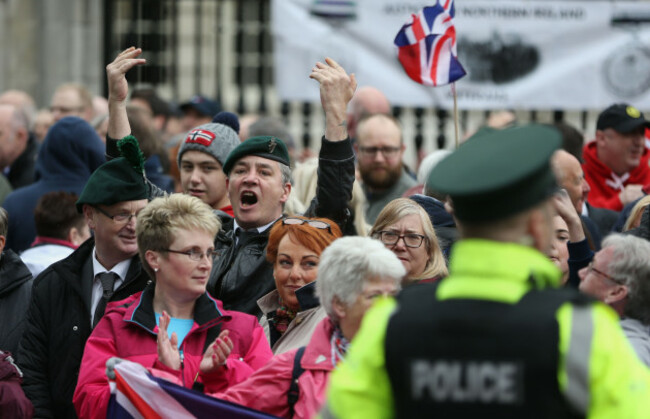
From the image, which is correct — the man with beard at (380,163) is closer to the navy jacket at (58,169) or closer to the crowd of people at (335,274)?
the crowd of people at (335,274)

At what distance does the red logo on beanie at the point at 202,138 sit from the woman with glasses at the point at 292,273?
4.52 ft

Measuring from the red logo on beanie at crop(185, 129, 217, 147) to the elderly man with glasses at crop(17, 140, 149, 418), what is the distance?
3.23 ft

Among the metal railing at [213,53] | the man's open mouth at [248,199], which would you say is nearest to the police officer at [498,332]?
the man's open mouth at [248,199]

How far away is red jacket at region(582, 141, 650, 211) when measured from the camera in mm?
8414

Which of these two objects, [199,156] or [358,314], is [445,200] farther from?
[358,314]

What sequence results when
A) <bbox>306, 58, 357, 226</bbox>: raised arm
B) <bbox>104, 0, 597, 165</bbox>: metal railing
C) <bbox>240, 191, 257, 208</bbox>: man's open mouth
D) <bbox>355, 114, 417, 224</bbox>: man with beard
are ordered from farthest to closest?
<bbox>104, 0, 597, 165</bbox>: metal railing
<bbox>355, 114, 417, 224</bbox>: man with beard
<bbox>240, 191, 257, 208</bbox>: man's open mouth
<bbox>306, 58, 357, 226</bbox>: raised arm

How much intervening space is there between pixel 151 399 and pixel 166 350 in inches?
8.7

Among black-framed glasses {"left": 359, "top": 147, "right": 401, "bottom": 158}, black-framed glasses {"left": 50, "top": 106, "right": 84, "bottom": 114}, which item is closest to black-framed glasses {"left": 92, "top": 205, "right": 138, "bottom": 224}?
black-framed glasses {"left": 359, "top": 147, "right": 401, "bottom": 158}

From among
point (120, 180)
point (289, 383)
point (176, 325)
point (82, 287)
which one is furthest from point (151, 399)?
point (120, 180)

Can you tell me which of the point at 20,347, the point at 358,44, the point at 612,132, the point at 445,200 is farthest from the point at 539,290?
the point at 358,44

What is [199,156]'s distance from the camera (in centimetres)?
676

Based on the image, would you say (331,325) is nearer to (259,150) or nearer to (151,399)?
(151,399)

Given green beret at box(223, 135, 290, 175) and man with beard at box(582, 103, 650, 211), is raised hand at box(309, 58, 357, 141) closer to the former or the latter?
green beret at box(223, 135, 290, 175)

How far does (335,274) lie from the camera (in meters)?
4.21
